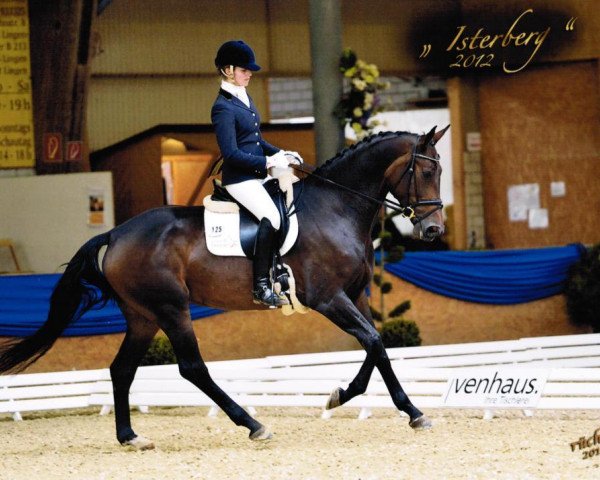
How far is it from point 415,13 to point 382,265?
607 centimetres

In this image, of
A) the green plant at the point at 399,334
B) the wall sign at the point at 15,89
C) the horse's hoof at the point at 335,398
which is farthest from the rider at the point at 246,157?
the wall sign at the point at 15,89

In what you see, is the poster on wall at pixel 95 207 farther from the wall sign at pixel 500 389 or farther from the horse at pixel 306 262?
the wall sign at pixel 500 389

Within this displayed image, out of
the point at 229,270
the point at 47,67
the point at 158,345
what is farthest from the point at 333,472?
the point at 47,67

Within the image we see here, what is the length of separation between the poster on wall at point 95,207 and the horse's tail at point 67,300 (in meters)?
5.97

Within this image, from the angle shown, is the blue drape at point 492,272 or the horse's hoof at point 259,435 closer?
the horse's hoof at point 259,435

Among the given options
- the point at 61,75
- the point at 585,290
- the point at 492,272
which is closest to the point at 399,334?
the point at 492,272

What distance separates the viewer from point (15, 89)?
13.9 m

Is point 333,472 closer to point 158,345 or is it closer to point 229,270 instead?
point 229,270

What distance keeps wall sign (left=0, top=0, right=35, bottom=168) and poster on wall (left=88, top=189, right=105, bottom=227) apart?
1162mm

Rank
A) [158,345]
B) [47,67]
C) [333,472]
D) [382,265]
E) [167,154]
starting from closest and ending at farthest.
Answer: [333,472] < [158,345] < [382,265] < [47,67] < [167,154]

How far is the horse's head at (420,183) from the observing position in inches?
263

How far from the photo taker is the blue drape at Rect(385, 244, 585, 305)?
38.4 feet

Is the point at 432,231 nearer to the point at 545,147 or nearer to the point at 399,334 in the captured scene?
the point at 399,334

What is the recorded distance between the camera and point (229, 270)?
6.86m
